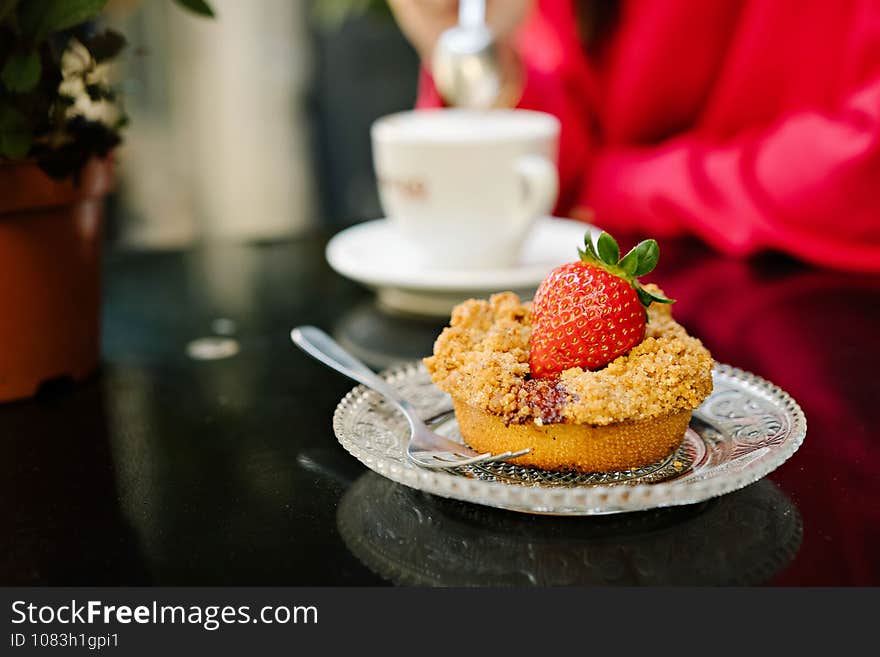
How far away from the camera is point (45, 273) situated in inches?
26.6

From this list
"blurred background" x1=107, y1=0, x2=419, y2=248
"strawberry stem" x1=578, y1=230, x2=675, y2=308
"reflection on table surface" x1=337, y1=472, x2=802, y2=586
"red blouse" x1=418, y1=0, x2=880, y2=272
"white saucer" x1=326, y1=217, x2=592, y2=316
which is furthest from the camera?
"blurred background" x1=107, y1=0, x2=419, y2=248

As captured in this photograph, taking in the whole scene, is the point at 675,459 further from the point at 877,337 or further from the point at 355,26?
the point at 355,26

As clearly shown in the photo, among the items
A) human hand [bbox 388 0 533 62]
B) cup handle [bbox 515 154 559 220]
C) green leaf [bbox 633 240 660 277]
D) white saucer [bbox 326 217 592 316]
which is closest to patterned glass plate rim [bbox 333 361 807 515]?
green leaf [bbox 633 240 660 277]

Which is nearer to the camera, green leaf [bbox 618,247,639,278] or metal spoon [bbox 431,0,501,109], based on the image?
green leaf [bbox 618,247,639,278]

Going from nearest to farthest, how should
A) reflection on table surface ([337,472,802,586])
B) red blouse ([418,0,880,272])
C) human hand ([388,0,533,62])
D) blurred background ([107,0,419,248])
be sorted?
reflection on table surface ([337,472,802,586]) < red blouse ([418,0,880,272]) < human hand ([388,0,533,62]) < blurred background ([107,0,419,248])

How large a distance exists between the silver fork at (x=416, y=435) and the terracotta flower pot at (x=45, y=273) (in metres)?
0.17

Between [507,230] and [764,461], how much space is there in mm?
517

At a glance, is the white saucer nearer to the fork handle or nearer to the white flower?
the fork handle

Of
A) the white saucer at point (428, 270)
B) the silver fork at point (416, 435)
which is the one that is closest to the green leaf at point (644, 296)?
the silver fork at point (416, 435)

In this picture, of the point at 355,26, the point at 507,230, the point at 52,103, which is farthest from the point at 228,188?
the point at 52,103

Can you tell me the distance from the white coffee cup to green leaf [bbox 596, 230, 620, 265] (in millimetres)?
393

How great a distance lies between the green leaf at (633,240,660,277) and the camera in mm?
529

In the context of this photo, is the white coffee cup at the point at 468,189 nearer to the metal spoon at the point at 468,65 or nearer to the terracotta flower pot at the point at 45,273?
the metal spoon at the point at 468,65

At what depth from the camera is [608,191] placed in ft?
4.10
